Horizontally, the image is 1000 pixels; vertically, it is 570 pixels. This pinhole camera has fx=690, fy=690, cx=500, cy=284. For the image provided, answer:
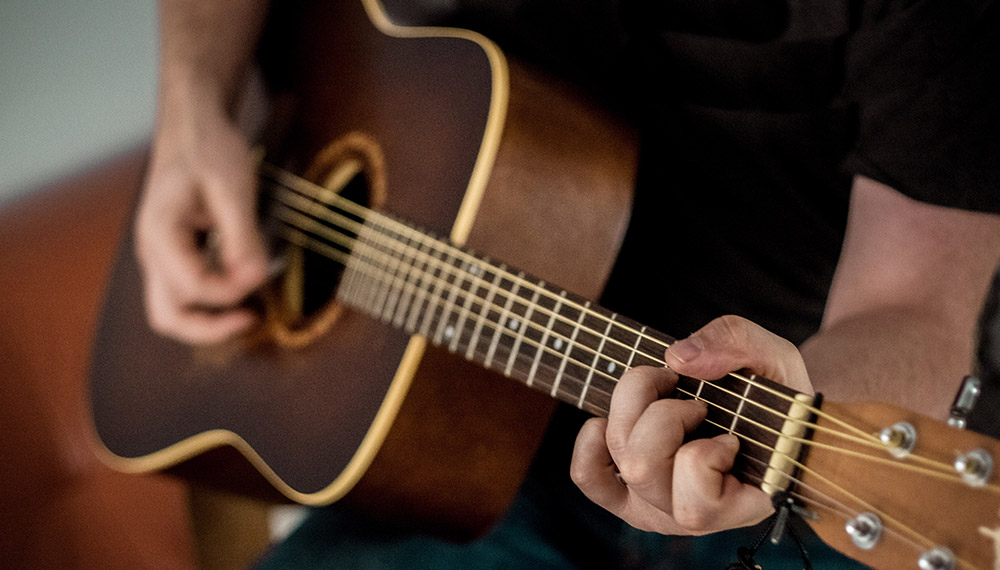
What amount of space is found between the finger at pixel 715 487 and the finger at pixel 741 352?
4 centimetres

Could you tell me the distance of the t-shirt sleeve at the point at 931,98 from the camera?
0.48 m

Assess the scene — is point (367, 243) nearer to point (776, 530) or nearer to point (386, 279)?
point (386, 279)

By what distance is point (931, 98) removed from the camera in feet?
1.63

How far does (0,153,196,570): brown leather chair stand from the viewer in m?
1.00

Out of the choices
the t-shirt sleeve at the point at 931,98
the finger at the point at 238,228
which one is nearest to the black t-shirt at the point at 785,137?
the t-shirt sleeve at the point at 931,98

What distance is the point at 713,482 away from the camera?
1.20 ft

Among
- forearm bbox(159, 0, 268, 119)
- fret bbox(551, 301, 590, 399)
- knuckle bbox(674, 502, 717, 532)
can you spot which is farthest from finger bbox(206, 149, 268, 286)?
knuckle bbox(674, 502, 717, 532)

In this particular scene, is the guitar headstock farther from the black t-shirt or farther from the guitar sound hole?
the guitar sound hole

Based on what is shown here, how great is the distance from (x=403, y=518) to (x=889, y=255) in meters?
0.50

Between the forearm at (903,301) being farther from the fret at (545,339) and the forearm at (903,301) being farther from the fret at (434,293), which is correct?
the fret at (434,293)

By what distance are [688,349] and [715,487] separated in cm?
8

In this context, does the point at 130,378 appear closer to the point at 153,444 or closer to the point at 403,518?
the point at 153,444

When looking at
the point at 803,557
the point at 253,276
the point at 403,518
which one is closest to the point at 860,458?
the point at 803,557

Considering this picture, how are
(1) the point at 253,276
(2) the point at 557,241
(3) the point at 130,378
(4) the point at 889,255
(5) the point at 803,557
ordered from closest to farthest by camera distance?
(5) the point at 803,557
(4) the point at 889,255
(2) the point at 557,241
(1) the point at 253,276
(3) the point at 130,378
